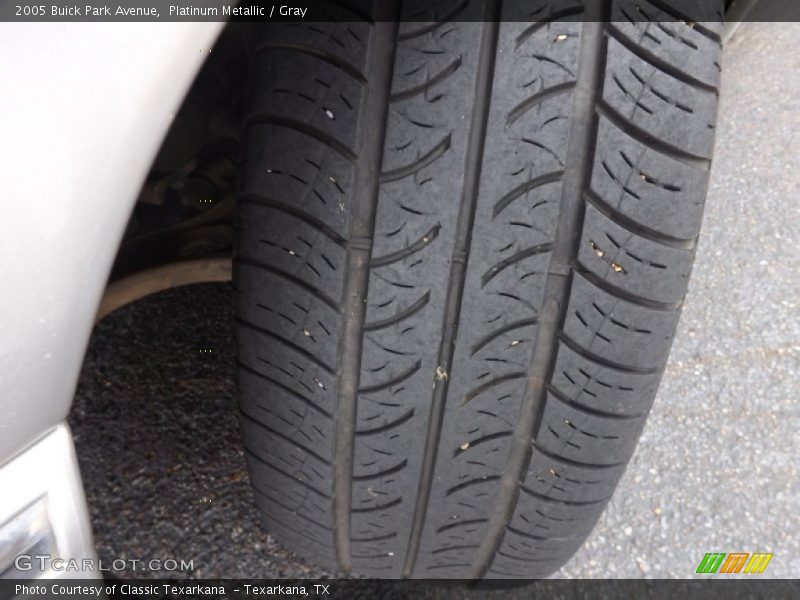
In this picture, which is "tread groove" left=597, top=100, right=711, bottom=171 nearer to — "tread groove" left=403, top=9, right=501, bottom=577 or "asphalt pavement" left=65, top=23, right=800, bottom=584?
"tread groove" left=403, top=9, right=501, bottom=577

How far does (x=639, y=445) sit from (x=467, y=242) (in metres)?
0.79

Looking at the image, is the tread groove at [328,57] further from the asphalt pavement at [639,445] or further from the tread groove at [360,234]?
the asphalt pavement at [639,445]

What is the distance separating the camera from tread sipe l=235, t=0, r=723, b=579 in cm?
63

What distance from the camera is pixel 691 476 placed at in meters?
1.24

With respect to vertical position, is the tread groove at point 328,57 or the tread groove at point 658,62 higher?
the tread groove at point 658,62

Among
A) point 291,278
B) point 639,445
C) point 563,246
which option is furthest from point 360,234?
point 639,445

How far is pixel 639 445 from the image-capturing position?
1.28 metres

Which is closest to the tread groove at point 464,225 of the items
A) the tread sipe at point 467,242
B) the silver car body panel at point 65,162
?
the tread sipe at point 467,242

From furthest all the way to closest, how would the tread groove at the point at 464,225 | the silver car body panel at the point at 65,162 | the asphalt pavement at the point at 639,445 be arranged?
the asphalt pavement at the point at 639,445
the tread groove at the point at 464,225
the silver car body panel at the point at 65,162

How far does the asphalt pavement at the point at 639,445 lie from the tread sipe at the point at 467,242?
36 centimetres

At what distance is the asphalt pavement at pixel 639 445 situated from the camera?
1105 mm

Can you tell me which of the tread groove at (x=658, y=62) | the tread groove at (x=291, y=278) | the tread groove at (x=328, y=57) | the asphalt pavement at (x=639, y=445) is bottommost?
the asphalt pavement at (x=639, y=445)

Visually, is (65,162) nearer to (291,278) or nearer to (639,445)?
(291,278)

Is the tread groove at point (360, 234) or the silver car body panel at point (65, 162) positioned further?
the tread groove at point (360, 234)
